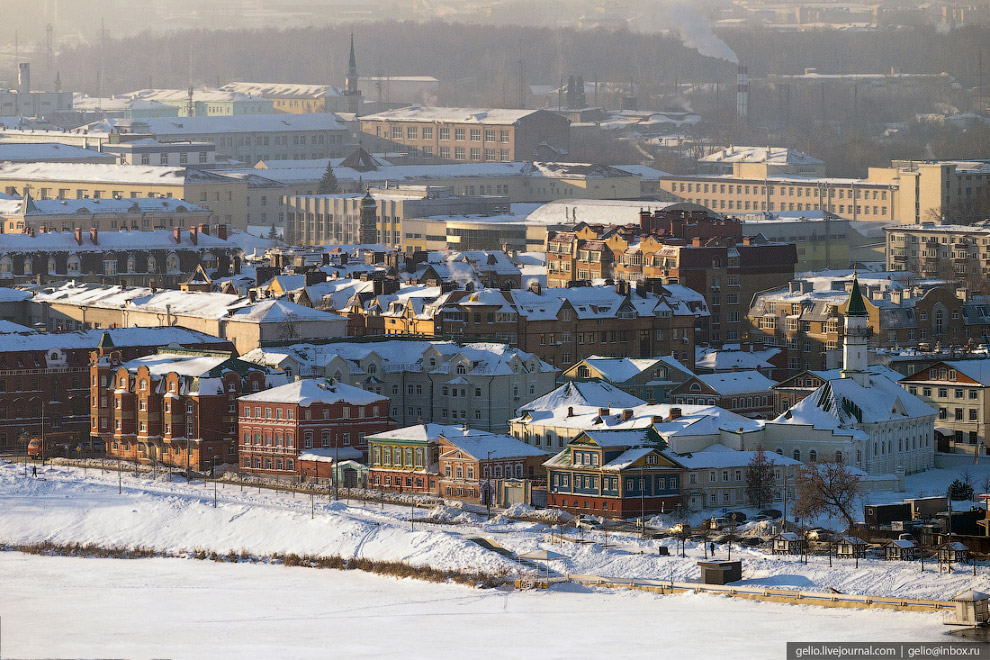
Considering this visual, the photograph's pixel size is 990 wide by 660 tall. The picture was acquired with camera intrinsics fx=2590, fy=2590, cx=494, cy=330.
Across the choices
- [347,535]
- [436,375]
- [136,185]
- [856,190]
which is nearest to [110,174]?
[136,185]

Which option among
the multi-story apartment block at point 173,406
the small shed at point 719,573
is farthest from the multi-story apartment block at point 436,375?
the small shed at point 719,573

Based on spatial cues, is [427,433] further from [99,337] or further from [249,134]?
[249,134]

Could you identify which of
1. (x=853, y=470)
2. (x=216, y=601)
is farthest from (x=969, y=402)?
(x=216, y=601)

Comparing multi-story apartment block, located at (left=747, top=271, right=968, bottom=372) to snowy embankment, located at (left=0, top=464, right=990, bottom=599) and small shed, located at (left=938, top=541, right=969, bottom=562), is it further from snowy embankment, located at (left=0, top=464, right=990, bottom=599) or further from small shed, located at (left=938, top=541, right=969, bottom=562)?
small shed, located at (left=938, top=541, right=969, bottom=562)

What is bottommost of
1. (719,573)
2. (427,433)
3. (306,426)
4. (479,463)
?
(719,573)

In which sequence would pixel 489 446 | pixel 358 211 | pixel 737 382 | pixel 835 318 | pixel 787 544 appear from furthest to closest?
pixel 358 211 < pixel 835 318 < pixel 737 382 < pixel 489 446 < pixel 787 544

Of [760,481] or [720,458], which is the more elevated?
[720,458]

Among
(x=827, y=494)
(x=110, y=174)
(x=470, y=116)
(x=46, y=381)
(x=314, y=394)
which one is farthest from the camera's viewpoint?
(x=470, y=116)
